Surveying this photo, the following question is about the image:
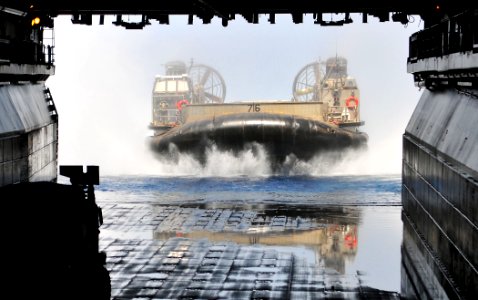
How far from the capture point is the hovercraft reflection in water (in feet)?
157

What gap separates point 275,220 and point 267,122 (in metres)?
17.8

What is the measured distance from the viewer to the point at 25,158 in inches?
1119

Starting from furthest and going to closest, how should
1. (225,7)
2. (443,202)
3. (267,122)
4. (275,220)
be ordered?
(267,122) < (275,220) < (225,7) < (443,202)

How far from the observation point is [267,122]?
47938 mm

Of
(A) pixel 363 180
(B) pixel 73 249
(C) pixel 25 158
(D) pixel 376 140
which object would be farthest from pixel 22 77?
(D) pixel 376 140

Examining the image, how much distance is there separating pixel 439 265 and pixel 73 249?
9670mm

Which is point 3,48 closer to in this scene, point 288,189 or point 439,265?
point 439,265

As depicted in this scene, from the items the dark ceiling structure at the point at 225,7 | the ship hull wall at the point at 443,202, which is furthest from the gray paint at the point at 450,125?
the dark ceiling structure at the point at 225,7

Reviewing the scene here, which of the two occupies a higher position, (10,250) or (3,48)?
(3,48)

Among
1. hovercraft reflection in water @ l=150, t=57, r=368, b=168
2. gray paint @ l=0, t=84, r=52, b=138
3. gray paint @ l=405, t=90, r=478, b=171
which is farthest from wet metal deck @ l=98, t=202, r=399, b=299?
hovercraft reflection in water @ l=150, t=57, r=368, b=168

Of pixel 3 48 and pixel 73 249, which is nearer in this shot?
pixel 73 249

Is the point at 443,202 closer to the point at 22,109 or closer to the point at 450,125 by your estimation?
the point at 450,125

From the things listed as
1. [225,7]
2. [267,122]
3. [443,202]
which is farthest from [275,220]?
[267,122]

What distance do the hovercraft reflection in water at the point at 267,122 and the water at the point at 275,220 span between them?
159 cm
